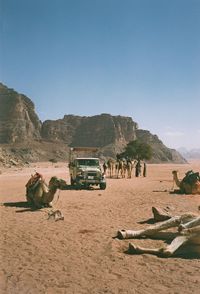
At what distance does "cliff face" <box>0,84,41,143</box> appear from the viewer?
160125 mm

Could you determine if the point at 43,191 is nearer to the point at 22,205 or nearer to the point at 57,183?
the point at 57,183

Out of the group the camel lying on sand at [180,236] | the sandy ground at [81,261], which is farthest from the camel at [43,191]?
the camel lying on sand at [180,236]

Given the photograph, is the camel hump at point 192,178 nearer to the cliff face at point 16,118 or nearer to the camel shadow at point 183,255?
the camel shadow at point 183,255

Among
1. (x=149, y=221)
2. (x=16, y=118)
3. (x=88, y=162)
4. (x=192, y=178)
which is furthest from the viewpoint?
(x=16, y=118)

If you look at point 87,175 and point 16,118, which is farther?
point 16,118

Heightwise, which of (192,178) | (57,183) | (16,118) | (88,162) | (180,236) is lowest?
(180,236)

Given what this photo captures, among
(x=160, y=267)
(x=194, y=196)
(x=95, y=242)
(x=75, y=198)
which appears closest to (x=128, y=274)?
(x=160, y=267)

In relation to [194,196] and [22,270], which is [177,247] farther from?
[194,196]

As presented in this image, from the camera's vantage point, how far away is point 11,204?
16.9 metres

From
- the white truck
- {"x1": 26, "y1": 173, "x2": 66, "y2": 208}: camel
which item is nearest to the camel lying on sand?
{"x1": 26, "y1": 173, "x2": 66, "y2": 208}: camel

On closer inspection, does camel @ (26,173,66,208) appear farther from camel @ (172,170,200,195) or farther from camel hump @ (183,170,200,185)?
camel hump @ (183,170,200,185)

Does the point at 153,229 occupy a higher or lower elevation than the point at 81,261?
higher

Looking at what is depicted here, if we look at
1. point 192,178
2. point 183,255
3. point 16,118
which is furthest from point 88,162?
point 16,118

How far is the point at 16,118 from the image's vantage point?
17500 cm
